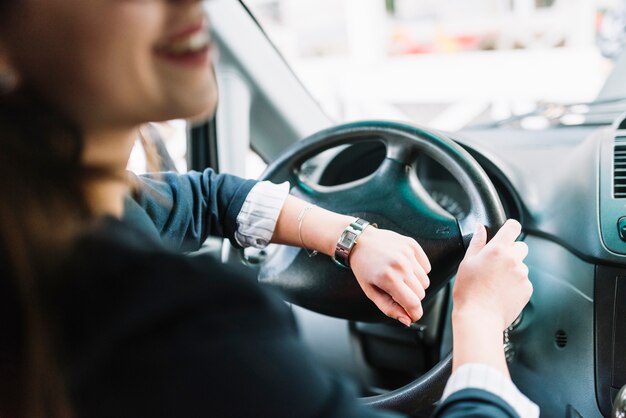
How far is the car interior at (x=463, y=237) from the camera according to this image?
1.12 meters

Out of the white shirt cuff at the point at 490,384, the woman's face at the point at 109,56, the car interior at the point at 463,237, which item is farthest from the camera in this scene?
the car interior at the point at 463,237

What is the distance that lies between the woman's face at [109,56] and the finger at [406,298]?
0.44 meters

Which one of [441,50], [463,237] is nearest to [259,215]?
[463,237]

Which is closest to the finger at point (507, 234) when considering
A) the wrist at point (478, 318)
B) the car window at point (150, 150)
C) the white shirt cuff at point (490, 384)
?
the wrist at point (478, 318)

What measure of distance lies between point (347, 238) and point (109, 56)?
57 cm

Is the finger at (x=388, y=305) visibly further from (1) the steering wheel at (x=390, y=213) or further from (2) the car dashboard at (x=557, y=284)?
(2) the car dashboard at (x=557, y=284)

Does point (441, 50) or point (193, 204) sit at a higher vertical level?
point (193, 204)

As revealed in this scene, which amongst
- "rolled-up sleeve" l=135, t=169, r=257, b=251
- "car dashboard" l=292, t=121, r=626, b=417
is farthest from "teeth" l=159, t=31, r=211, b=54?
"car dashboard" l=292, t=121, r=626, b=417

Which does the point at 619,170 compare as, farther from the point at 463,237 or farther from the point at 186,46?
the point at 186,46

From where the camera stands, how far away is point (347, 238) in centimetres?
Result: 104

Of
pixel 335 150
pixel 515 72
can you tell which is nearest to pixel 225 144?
pixel 335 150

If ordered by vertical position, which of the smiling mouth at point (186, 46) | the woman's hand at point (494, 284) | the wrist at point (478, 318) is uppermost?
the smiling mouth at point (186, 46)

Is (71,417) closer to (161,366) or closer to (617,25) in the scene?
(161,366)

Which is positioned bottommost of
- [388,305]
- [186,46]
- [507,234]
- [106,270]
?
[388,305]
